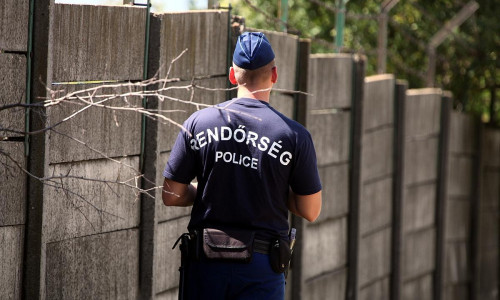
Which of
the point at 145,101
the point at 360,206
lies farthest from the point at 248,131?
the point at 360,206

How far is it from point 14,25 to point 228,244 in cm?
123

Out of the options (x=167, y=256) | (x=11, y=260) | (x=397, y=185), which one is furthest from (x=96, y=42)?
(x=397, y=185)

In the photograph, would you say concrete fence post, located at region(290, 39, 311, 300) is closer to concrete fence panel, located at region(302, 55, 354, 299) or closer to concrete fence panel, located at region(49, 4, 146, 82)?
concrete fence panel, located at region(302, 55, 354, 299)

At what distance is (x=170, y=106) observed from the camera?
4926 mm

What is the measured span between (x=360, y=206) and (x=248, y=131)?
3.81m

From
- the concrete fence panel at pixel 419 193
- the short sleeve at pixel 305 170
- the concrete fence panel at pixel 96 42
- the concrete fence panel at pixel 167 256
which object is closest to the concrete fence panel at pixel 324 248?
the concrete fence panel at pixel 419 193

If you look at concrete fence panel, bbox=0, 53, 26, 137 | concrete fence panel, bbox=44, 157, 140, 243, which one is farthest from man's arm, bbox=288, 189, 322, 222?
concrete fence panel, bbox=0, 53, 26, 137

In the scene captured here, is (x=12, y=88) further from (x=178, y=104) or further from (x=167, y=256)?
(x=167, y=256)

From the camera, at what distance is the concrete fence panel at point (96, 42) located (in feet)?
13.4

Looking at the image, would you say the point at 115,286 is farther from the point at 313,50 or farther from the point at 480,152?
the point at 313,50

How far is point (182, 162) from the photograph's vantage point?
3947mm

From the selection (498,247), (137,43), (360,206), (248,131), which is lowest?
(498,247)

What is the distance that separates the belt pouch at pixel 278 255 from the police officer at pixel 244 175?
0.06 feet

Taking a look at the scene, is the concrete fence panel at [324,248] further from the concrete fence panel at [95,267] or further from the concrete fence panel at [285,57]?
the concrete fence panel at [95,267]
